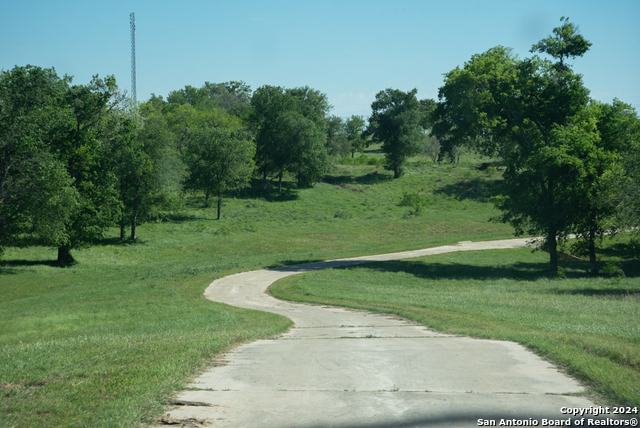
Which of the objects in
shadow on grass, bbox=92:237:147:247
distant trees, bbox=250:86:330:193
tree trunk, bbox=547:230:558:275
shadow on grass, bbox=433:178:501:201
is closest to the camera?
tree trunk, bbox=547:230:558:275

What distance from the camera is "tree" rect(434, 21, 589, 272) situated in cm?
2942

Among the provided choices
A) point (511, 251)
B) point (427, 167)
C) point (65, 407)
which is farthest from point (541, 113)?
point (427, 167)

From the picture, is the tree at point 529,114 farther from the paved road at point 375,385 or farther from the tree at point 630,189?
the paved road at point 375,385

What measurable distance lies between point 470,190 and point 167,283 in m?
59.6

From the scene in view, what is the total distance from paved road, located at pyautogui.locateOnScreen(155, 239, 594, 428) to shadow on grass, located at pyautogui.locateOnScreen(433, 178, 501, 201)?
64.7 metres

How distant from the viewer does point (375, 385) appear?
267 inches

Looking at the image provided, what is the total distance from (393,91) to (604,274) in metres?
59.5

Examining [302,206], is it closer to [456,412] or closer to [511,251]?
[511,251]

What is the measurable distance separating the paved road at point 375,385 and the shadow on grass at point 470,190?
64.7 m

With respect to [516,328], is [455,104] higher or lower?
higher

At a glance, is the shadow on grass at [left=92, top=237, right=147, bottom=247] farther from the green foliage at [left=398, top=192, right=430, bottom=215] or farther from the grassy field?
the green foliage at [left=398, top=192, right=430, bottom=215]

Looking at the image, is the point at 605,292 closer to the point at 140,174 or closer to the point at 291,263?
the point at 291,263

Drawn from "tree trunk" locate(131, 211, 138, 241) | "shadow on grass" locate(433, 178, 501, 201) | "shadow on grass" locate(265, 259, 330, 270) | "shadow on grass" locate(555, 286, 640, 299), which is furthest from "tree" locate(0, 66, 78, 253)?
"shadow on grass" locate(433, 178, 501, 201)

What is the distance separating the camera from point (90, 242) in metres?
34.0
